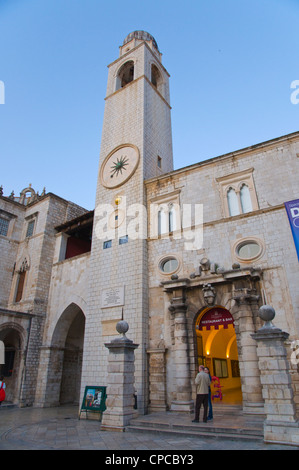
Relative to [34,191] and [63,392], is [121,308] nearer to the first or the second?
[63,392]

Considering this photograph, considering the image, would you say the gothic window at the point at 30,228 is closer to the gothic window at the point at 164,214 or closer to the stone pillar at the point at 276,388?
the gothic window at the point at 164,214

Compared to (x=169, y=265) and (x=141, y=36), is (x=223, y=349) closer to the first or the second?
(x=169, y=265)

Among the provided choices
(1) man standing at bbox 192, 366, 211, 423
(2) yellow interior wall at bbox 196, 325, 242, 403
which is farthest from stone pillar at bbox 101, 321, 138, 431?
(2) yellow interior wall at bbox 196, 325, 242, 403

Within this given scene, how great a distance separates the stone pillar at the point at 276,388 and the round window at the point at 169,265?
545 centimetres

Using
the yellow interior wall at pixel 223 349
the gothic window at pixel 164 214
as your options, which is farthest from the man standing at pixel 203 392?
the gothic window at pixel 164 214

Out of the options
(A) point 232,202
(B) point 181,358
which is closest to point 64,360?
(B) point 181,358

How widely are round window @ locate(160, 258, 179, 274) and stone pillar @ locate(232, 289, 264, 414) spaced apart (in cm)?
291

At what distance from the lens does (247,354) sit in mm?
9961

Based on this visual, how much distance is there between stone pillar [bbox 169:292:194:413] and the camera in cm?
1048

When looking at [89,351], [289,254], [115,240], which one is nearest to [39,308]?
[89,351]

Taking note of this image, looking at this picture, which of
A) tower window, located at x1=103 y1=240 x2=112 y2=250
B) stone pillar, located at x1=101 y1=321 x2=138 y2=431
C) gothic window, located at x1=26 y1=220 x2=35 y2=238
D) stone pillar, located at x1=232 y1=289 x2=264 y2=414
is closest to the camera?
stone pillar, located at x1=101 y1=321 x2=138 y2=431

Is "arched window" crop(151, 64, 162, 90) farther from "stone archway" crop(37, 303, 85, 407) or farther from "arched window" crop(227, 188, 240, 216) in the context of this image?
"stone archway" crop(37, 303, 85, 407)

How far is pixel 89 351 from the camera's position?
1312 cm
